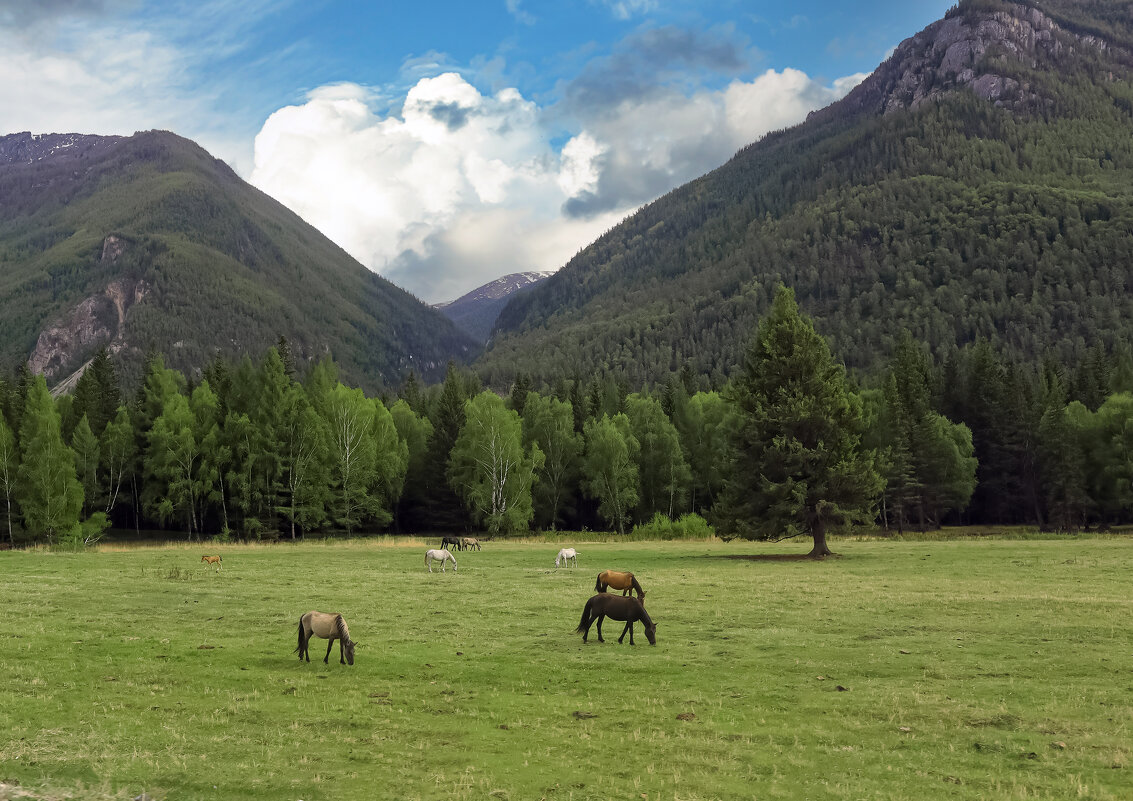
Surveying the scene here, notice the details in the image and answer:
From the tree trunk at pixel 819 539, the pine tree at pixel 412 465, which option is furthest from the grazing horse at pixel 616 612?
the pine tree at pixel 412 465

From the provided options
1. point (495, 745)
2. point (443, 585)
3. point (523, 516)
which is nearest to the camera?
point (495, 745)

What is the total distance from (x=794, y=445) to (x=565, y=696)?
39.8 m

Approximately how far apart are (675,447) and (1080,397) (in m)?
64.6

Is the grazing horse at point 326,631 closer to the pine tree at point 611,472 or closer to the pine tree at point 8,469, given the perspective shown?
the pine tree at point 8,469

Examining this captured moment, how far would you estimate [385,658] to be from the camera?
19422 mm

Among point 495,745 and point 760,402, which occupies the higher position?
point 760,402

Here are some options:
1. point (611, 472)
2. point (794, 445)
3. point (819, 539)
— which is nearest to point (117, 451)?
point (611, 472)

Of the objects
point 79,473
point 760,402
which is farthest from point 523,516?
point 79,473

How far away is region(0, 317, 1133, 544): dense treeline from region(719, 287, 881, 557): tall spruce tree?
17.5 m

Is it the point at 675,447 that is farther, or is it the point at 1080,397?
the point at 1080,397

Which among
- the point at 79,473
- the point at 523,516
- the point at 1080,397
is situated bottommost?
the point at 523,516

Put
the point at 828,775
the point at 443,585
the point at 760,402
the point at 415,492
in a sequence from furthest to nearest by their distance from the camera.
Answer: the point at 415,492
the point at 760,402
the point at 443,585
the point at 828,775

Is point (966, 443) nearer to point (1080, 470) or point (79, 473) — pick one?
point (1080, 470)

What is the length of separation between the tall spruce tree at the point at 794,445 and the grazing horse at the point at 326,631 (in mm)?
37887
